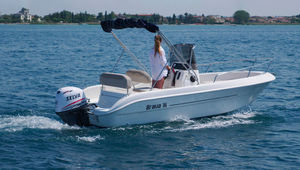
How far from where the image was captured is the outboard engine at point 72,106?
354 inches

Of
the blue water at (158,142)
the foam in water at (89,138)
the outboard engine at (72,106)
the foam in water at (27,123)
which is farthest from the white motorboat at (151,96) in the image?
the foam in water at (27,123)

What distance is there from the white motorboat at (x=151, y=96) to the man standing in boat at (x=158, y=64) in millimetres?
211

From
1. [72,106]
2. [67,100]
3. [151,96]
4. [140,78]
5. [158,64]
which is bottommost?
[72,106]

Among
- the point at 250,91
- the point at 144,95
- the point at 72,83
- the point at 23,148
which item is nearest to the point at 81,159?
the point at 23,148

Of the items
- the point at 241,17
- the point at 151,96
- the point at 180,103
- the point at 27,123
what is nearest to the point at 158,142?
the point at 151,96

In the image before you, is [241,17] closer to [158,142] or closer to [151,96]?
[151,96]

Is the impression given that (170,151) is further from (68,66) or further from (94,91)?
(68,66)

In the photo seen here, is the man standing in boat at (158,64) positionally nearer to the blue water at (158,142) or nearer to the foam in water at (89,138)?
the blue water at (158,142)

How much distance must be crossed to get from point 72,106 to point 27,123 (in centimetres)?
138

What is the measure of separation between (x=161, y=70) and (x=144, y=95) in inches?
37.6

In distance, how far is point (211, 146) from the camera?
28.6 feet

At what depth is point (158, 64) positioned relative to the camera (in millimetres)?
9773

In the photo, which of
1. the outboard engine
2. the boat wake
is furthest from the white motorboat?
the boat wake

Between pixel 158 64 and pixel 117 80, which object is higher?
pixel 158 64
